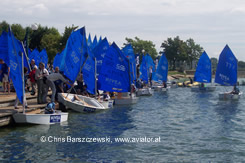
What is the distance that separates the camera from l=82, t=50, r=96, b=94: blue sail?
24.6 m

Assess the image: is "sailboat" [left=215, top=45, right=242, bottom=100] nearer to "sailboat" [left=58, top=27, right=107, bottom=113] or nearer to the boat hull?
the boat hull

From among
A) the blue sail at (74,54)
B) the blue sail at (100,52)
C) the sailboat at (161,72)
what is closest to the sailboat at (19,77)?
the blue sail at (74,54)

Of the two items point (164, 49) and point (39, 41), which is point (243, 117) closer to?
point (39, 41)

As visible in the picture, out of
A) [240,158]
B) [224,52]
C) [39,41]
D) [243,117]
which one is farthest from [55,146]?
[39,41]

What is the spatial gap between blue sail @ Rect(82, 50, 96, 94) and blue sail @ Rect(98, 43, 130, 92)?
1073mm

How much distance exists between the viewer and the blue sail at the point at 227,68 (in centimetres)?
3716

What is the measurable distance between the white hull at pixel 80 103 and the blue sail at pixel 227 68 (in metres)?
19.4

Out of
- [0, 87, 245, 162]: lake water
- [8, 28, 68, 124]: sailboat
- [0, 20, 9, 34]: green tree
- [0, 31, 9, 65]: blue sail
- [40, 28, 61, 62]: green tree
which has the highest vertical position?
[0, 20, 9, 34]: green tree

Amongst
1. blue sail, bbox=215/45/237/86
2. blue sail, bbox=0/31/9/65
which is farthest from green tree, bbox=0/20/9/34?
blue sail, bbox=0/31/9/65

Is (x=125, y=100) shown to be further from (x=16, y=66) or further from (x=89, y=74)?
(x=16, y=66)

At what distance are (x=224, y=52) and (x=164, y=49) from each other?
98.7 meters

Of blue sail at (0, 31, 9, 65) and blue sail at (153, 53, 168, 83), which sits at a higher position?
blue sail at (0, 31, 9, 65)

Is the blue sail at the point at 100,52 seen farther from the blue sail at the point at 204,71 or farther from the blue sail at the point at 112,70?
the blue sail at the point at 204,71

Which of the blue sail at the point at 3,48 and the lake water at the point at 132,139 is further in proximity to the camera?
the blue sail at the point at 3,48
